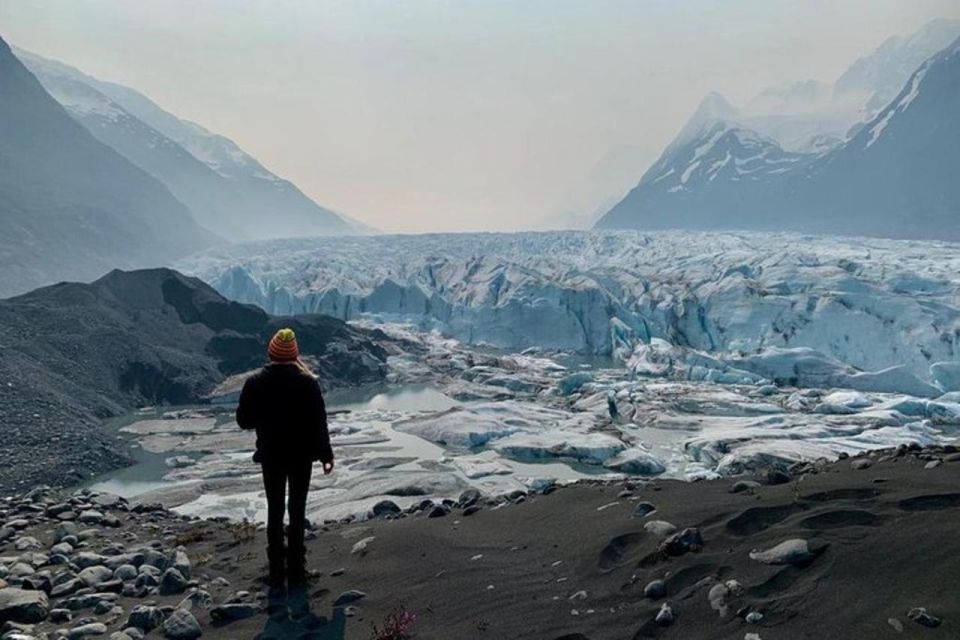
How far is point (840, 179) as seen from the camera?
287ft

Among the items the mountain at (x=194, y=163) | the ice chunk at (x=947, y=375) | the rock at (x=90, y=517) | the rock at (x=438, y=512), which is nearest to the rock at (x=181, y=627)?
the rock at (x=438, y=512)

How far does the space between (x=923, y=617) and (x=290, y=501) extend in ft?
11.0

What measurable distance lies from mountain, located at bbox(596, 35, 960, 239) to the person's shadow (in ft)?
282

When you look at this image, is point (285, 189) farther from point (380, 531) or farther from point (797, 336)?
point (380, 531)

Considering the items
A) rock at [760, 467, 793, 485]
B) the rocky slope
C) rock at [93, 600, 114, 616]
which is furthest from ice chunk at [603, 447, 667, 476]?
rock at [93, 600, 114, 616]

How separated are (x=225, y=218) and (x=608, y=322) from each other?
475ft

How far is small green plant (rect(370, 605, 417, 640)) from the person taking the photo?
3535 millimetres

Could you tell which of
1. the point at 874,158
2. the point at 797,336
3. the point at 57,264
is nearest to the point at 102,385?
the point at 797,336

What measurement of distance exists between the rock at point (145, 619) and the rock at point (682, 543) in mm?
2964

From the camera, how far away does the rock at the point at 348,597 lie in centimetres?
405

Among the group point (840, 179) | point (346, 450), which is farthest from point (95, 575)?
point (840, 179)

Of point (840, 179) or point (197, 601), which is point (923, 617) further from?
→ point (840, 179)

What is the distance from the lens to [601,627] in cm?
338

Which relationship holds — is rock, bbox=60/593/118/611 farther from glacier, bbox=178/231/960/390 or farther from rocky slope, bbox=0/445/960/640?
glacier, bbox=178/231/960/390
